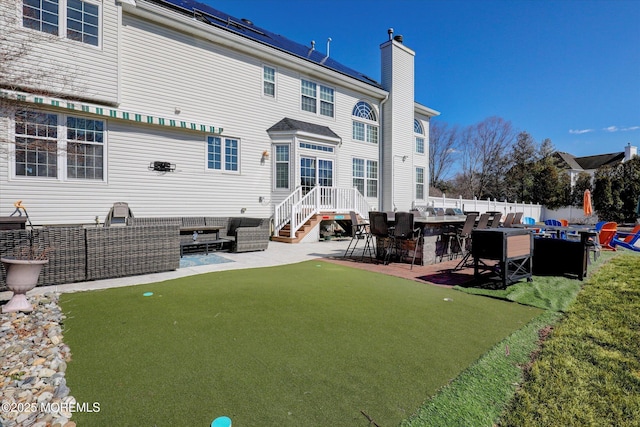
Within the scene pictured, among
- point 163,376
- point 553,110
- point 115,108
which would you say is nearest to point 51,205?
point 115,108

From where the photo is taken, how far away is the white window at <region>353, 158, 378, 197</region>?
577 inches

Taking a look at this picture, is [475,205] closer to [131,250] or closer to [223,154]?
[223,154]

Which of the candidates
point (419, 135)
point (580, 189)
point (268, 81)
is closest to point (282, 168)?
point (268, 81)

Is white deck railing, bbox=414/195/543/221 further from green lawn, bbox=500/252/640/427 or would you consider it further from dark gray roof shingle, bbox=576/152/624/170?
dark gray roof shingle, bbox=576/152/624/170

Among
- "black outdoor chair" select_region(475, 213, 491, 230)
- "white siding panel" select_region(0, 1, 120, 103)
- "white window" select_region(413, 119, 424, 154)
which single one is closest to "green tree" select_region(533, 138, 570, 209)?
"white window" select_region(413, 119, 424, 154)

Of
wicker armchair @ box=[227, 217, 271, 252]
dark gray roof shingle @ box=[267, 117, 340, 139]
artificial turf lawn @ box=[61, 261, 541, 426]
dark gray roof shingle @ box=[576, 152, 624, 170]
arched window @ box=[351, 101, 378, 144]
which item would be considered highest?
dark gray roof shingle @ box=[576, 152, 624, 170]

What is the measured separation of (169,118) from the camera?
9430 mm

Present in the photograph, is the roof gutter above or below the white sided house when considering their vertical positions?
above

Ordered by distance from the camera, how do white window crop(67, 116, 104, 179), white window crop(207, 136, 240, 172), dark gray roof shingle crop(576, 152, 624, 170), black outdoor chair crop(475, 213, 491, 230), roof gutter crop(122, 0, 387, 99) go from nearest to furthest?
1. black outdoor chair crop(475, 213, 491, 230)
2. white window crop(67, 116, 104, 179)
3. roof gutter crop(122, 0, 387, 99)
4. white window crop(207, 136, 240, 172)
5. dark gray roof shingle crop(576, 152, 624, 170)

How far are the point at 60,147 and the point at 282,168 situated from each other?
6.60 metres

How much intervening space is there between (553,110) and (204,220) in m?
26.6

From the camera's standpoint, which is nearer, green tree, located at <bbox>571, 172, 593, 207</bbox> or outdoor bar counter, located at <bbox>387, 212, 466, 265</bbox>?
outdoor bar counter, located at <bbox>387, 212, 466, 265</bbox>

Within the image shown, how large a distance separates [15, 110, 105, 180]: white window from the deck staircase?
5.59 m

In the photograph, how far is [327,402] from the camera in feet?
6.31
